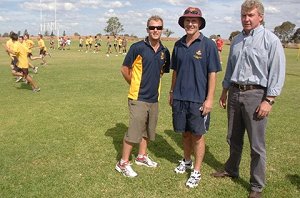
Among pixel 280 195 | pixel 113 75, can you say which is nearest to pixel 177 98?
pixel 280 195

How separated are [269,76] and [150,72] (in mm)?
1631

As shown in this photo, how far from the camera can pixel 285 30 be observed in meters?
105

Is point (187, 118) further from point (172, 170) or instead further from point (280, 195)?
point (280, 195)

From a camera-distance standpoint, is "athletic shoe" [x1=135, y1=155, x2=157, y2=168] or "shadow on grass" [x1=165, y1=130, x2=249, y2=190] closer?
"shadow on grass" [x1=165, y1=130, x2=249, y2=190]

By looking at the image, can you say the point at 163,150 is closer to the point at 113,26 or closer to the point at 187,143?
the point at 187,143

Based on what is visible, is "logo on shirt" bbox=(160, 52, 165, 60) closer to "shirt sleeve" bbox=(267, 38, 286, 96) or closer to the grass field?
"shirt sleeve" bbox=(267, 38, 286, 96)

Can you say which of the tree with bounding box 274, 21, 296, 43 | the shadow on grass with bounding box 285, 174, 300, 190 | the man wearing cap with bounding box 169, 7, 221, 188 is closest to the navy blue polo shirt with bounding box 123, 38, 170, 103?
the man wearing cap with bounding box 169, 7, 221, 188

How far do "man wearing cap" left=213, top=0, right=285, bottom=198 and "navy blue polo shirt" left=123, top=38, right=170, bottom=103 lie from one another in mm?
968

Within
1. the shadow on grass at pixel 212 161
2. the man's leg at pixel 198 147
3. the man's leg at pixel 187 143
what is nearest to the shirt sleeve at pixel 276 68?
the man's leg at pixel 198 147

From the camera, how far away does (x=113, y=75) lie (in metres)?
17.0

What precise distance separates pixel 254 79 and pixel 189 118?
3.24 ft

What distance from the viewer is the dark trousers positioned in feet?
13.8

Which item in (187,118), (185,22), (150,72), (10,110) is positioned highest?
(185,22)

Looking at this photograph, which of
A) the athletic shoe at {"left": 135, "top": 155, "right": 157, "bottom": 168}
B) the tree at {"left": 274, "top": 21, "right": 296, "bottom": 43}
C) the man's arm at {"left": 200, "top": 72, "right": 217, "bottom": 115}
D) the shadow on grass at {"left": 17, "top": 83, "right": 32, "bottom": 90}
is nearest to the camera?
the man's arm at {"left": 200, "top": 72, "right": 217, "bottom": 115}
